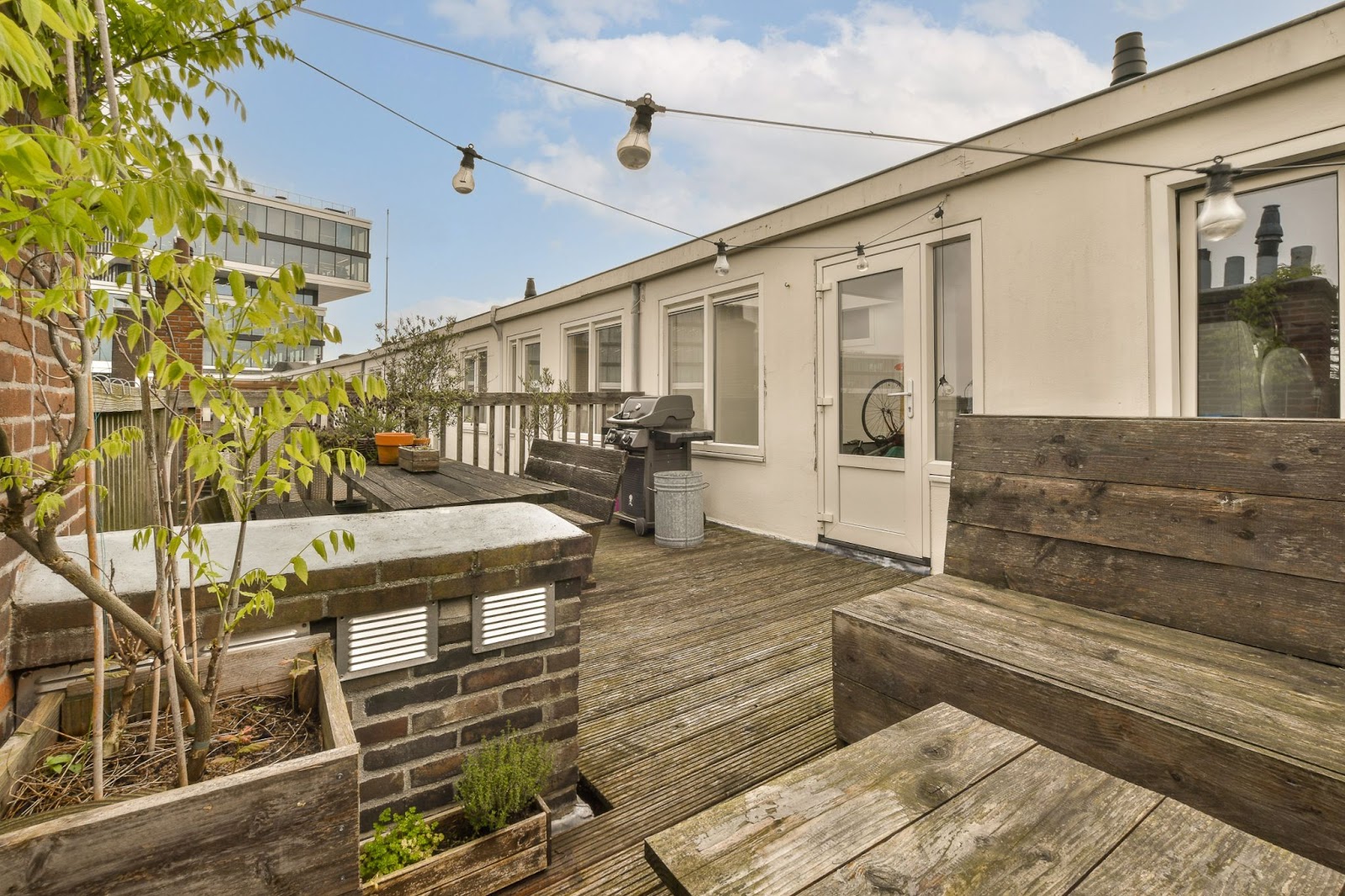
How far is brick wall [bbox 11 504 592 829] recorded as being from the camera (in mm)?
1227

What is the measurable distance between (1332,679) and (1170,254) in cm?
247

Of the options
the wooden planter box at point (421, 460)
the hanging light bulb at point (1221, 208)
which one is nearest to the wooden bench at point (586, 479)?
the wooden planter box at point (421, 460)

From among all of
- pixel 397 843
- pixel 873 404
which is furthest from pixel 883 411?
pixel 397 843

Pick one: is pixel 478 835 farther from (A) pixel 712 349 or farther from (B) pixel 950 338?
(A) pixel 712 349

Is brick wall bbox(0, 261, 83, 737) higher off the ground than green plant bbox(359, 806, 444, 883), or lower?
higher

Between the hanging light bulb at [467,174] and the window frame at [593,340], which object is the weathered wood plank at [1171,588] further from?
the window frame at [593,340]

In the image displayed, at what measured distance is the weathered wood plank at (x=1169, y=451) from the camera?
4.98 ft

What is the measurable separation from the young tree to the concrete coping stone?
6.1 inches

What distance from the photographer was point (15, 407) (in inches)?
41.8

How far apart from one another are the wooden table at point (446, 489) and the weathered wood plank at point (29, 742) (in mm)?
1409

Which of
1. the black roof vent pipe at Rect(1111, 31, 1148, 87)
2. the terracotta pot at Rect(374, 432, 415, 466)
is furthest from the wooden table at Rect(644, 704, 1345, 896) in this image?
the black roof vent pipe at Rect(1111, 31, 1148, 87)

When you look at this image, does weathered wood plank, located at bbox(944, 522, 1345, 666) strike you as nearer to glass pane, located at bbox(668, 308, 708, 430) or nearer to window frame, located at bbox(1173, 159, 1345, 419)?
window frame, located at bbox(1173, 159, 1345, 419)

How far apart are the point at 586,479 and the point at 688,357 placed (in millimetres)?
2749

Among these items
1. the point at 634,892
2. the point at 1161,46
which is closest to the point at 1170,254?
the point at 1161,46
